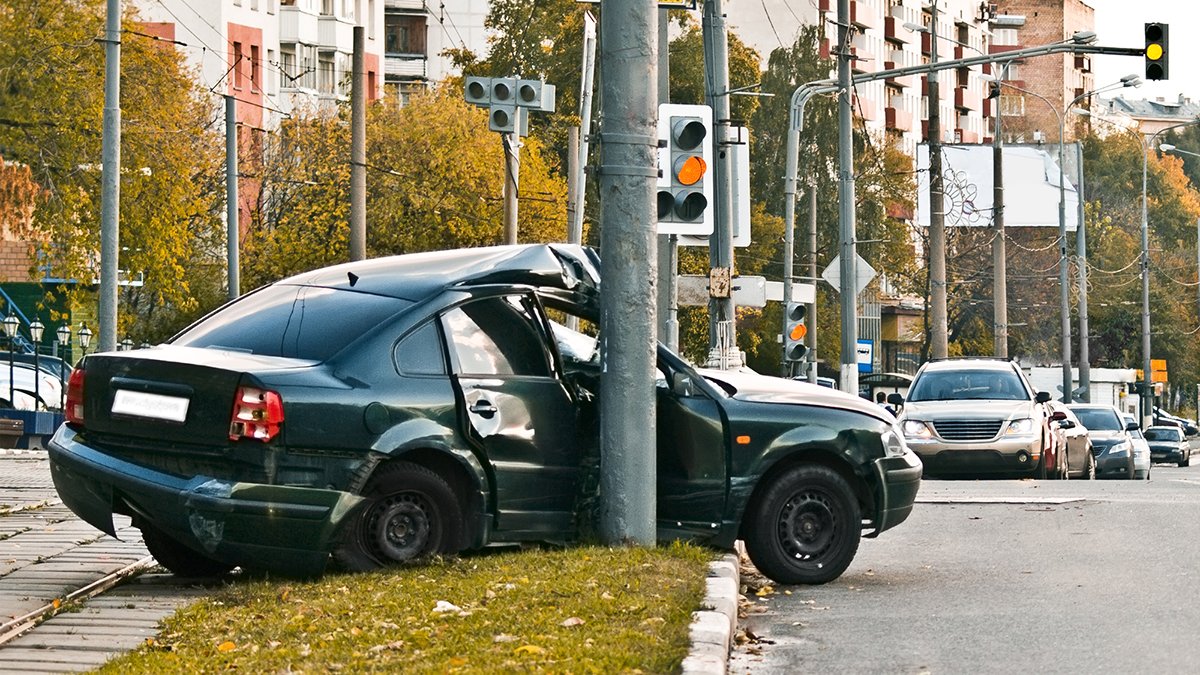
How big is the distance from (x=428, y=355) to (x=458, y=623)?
93.2 inches

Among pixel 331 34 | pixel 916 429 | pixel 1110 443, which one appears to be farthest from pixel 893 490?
pixel 331 34

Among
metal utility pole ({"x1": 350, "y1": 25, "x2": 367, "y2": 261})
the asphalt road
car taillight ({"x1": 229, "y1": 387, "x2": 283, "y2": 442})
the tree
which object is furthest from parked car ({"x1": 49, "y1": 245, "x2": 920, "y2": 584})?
the tree

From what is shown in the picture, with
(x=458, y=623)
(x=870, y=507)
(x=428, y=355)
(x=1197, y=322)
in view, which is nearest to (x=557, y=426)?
(x=428, y=355)

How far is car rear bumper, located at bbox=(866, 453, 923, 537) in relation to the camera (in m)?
12.3

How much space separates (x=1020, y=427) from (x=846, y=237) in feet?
37.9

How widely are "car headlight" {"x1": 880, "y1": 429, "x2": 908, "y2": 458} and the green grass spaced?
1508 mm

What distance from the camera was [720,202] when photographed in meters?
27.6

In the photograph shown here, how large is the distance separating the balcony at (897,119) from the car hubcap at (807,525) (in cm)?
11039

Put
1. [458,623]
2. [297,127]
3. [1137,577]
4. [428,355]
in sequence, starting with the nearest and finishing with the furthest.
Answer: [458,623] < [428,355] < [1137,577] < [297,127]

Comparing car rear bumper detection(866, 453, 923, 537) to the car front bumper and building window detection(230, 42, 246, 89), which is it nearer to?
the car front bumper

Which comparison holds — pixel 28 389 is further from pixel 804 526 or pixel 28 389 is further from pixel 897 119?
pixel 897 119

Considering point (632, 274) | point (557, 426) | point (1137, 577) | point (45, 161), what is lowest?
point (1137, 577)

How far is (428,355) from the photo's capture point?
11.2m

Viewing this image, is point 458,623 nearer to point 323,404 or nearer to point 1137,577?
point 323,404
